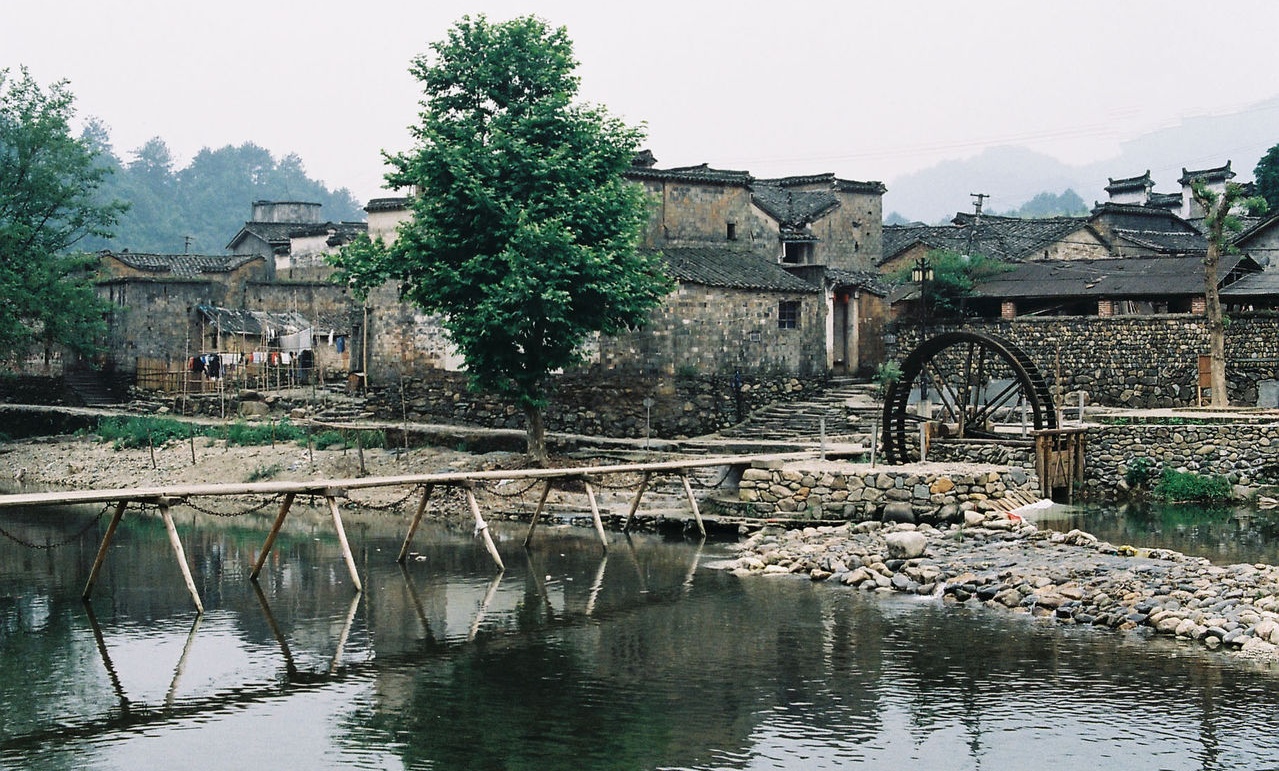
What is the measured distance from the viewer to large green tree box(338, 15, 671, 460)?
28.0 m

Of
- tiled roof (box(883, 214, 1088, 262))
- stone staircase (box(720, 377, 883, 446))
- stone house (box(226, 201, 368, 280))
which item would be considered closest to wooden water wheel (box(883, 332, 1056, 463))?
stone staircase (box(720, 377, 883, 446))

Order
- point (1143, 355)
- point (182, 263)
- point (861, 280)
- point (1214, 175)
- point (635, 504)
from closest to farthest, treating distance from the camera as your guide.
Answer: point (635, 504), point (1143, 355), point (861, 280), point (182, 263), point (1214, 175)

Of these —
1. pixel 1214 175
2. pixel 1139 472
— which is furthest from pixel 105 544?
pixel 1214 175

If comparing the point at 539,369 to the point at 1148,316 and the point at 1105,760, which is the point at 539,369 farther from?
the point at 1105,760

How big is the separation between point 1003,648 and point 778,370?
19.4 metres

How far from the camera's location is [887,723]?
522 inches

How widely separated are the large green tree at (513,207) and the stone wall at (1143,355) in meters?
12.4

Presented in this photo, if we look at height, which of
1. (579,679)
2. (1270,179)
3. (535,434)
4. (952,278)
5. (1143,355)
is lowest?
(579,679)

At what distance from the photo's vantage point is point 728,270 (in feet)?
115

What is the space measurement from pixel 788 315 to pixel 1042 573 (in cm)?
1697

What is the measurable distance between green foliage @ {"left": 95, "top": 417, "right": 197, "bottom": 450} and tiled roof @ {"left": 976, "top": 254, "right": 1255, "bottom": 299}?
22625mm

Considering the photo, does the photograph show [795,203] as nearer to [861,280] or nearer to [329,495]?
[861,280]

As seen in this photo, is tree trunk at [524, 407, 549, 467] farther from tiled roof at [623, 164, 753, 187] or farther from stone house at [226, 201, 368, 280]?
stone house at [226, 201, 368, 280]

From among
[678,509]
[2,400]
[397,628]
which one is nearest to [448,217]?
[678,509]
